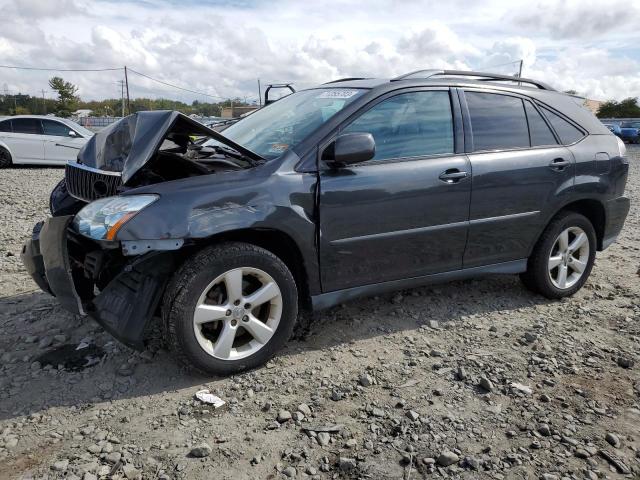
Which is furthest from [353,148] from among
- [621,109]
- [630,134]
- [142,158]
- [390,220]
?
[621,109]

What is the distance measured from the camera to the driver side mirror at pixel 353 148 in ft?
10.1

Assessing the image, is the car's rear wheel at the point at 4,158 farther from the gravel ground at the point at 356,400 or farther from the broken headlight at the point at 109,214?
the broken headlight at the point at 109,214

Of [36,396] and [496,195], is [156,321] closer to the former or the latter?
[36,396]

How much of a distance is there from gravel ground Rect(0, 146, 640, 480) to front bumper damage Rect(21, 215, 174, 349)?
422mm

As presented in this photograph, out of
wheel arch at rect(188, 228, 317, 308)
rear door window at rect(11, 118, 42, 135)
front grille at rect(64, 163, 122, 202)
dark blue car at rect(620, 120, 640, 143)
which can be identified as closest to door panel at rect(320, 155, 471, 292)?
wheel arch at rect(188, 228, 317, 308)

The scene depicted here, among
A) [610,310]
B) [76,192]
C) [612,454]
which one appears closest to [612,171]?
[610,310]

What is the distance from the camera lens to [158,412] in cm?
275

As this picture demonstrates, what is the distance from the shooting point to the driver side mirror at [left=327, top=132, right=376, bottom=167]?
121 inches

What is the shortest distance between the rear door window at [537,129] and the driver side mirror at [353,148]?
1646 millimetres

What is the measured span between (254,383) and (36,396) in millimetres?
1167

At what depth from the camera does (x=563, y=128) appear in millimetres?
4262

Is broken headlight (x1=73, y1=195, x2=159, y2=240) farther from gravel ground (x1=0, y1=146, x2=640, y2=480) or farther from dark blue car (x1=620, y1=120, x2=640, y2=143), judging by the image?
dark blue car (x1=620, y1=120, x2=640, y2=143)

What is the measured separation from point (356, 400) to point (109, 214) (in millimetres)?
1662

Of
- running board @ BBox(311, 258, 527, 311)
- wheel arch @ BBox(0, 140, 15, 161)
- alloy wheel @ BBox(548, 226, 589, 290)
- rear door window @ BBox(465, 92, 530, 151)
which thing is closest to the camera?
running board @ BBox(311, 258, 527, 311)
